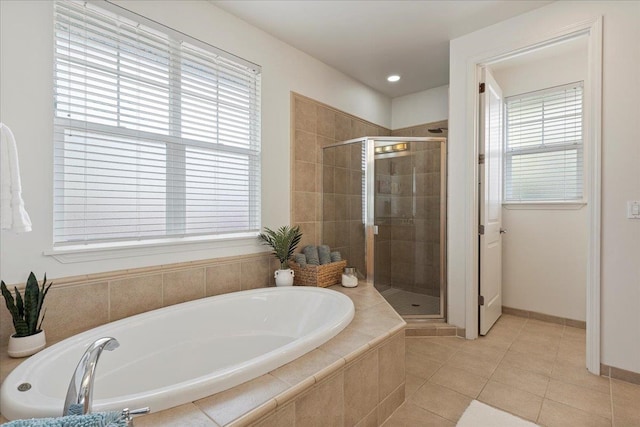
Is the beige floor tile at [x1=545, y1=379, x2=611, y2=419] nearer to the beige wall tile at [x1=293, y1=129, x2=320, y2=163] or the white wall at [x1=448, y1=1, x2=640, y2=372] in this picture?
the white wall at [x1=448, y1=1, x2=640, y2=372]

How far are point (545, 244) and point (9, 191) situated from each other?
12.5ft

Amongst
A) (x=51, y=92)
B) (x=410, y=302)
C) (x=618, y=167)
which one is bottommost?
(x=410, y=302)

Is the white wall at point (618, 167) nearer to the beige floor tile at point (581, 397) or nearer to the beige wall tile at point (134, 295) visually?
the beige floor tile at point (581, 397)

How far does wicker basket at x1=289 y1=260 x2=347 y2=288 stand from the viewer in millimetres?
2480

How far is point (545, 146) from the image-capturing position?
3043 mm

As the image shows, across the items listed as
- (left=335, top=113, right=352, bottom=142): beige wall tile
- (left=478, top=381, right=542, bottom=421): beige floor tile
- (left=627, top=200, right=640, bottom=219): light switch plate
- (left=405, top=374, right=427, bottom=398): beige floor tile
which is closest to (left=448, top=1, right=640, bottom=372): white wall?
(left=627, top=200, right=640, bottom=219): light switch plate

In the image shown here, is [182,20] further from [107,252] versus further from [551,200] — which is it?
[551,200]

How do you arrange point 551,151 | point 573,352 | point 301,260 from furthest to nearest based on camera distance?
point 551,151 → point 301,260 → point 573,352

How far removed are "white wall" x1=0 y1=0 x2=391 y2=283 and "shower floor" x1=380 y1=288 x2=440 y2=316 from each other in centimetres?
139

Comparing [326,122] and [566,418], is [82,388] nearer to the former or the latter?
[566,418]

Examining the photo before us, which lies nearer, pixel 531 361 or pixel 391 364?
pixel 391 364

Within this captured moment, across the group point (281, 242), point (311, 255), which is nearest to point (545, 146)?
point (311, 255)

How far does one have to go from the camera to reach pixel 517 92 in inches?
125

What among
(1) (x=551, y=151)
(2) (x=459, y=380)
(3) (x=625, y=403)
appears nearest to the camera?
(3) (x=625, y=403)
